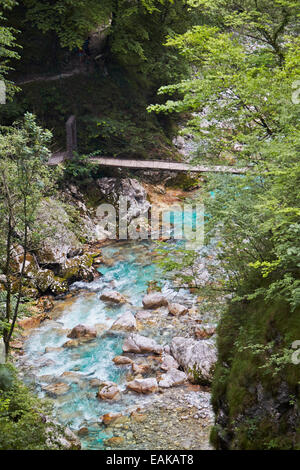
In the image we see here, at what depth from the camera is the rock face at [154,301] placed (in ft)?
35.2

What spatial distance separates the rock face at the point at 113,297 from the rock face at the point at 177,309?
145 cm

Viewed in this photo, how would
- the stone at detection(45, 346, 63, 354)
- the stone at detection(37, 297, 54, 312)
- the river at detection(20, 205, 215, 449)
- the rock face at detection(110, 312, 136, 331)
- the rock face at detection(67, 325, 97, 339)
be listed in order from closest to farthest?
the river at detection(20, 205, 215, 449), the stone at detection(45, 346, 63, 354), the rock face at detection(67, 325, 97, 339), the rock face at detection(110, 312, 136, 331), the stone at detection(37, 297, 54, 312)

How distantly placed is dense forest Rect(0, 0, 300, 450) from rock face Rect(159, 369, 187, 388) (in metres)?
0.05

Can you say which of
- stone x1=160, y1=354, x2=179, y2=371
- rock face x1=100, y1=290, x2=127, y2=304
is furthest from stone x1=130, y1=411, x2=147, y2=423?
rock face x1=100, y1=290, x2=127, y2=304

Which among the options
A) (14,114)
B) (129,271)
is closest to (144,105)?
(14,114)

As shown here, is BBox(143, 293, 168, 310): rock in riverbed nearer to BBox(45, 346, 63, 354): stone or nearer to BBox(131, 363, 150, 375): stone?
BBox(131, 363, 150, 375): stone

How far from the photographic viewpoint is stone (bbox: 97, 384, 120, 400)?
7707 mm

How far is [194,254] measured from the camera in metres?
6.90

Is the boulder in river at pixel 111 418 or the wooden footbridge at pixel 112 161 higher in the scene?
the wooden footbridge at pixel 112 161

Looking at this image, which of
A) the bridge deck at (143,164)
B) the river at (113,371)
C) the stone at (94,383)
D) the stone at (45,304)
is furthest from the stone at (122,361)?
the bridge deck at (143,164)

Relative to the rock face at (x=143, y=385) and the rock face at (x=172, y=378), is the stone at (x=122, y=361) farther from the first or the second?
the rock face at (x=172, y=378)

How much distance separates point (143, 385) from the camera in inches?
309

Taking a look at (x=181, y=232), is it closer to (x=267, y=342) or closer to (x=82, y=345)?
(x=82, y=345)

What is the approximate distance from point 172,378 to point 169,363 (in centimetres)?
46
